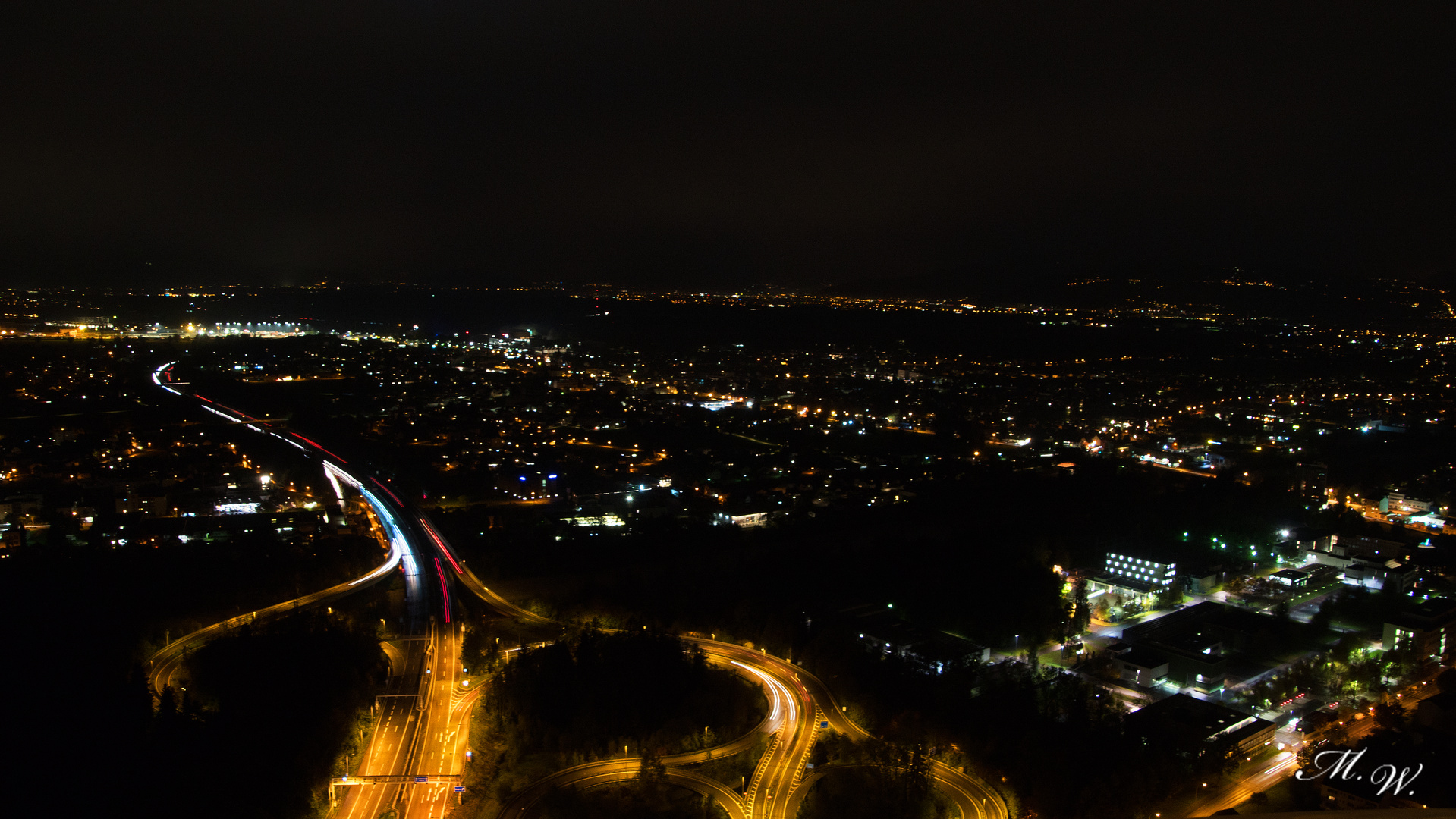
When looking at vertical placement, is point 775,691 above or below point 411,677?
above

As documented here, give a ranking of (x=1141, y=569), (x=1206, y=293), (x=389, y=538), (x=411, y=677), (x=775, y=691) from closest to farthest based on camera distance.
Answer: (x=775, y=691)
(x=411, y=677)
(x=1141, y=569)
(x=389, y=538)
(x=1206, y=293)

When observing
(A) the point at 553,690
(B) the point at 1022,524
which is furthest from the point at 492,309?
(A) the point at 553,690

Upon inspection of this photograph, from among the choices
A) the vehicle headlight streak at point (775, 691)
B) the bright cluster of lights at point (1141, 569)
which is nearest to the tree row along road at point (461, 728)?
the vehicle headlight streak at point (775, 691)

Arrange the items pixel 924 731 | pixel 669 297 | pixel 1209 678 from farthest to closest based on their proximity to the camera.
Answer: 1. pixel 669 297
2. pixel 1209 678
3. pixel 924 731

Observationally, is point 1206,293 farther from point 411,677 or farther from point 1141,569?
point 411,677

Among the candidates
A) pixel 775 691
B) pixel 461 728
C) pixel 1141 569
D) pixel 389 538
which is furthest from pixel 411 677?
pixel 1141 569

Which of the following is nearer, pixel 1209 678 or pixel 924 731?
pixel 924 731

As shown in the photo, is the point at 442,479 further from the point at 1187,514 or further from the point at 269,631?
the point at 1187,514

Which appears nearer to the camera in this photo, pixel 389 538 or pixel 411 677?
pixel 411 677

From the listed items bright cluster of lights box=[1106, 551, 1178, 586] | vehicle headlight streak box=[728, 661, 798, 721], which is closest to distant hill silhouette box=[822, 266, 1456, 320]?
bright cluster of lights box=[1106, 551, 1178, 586]
